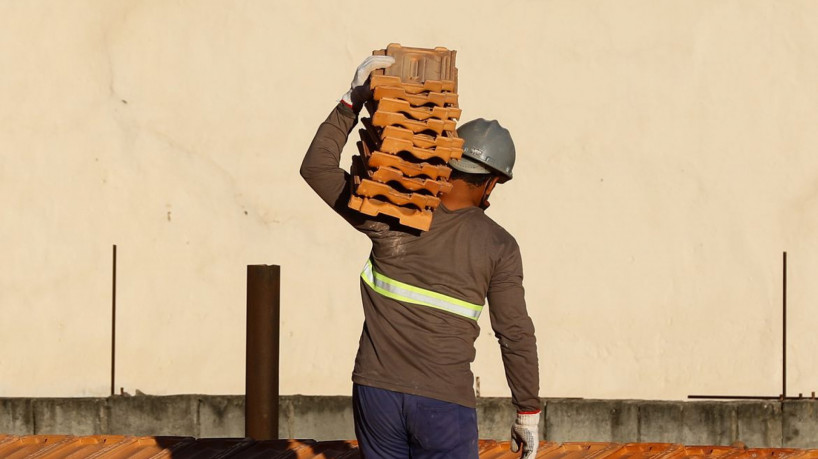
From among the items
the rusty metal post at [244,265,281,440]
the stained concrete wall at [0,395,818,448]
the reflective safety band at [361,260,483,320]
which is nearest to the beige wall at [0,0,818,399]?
the stained concrete wall at [0,395,818,448]

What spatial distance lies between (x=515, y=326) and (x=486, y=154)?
0.61m

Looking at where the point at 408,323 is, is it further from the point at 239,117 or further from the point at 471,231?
the point at 239,117

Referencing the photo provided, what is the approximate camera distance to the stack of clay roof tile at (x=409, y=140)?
17.1ft

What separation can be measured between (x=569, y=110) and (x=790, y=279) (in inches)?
103

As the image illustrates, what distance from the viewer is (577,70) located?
14.6 meters

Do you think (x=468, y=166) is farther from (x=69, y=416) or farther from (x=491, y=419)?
(x=69, y=416)

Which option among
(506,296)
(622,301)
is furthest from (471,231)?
(622,301)

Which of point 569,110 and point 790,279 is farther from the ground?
point 569,110

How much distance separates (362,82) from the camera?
216 inches

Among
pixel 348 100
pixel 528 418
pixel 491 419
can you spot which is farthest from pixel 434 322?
pixel 491 419

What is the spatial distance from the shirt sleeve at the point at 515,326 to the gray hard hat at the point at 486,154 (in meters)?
0.29

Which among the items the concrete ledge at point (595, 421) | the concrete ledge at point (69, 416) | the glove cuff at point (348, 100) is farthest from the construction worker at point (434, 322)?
the concrete ledge at point (69, 416)

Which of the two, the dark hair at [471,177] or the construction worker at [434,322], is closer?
the construction worker at [434,322]

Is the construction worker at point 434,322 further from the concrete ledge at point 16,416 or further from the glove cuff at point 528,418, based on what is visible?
the concrete ledge at point 16,416
